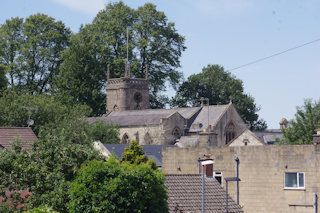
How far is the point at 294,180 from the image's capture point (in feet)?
114

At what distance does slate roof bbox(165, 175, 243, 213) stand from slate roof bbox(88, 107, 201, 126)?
52440mm

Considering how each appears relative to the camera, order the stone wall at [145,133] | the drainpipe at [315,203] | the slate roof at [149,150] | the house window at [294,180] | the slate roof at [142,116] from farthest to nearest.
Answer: the slate roof at [142,116]
the stone wall at [145,133]
the slate roof at [149,150]
the house window at [294,180]
the drainpipe at [315,203]

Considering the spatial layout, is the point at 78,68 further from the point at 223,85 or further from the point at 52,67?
the point at 223,85

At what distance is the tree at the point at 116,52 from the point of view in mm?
92938

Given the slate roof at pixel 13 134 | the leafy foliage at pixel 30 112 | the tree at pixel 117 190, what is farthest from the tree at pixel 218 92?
the tree at pixel 117 190

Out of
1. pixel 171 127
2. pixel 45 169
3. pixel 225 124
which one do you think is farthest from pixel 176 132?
pixel 45 169

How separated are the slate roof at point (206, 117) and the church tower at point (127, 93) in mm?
10657

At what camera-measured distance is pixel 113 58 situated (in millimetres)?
95562

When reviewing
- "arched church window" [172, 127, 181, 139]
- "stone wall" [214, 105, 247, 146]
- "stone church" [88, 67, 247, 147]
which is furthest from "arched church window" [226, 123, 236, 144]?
"arched church window" [172, 127, 181, 139]

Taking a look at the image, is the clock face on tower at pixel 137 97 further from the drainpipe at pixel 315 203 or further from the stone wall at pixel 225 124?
the drainpipe at pixel 315 203

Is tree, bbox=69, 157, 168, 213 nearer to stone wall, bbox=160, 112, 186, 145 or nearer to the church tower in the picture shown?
stone wall, bbox=160, 112, 186, 145

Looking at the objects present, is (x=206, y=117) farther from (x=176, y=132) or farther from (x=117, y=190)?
(x=117, y=190)

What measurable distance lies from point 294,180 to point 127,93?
57.9 metres

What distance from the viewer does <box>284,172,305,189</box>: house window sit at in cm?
3438
